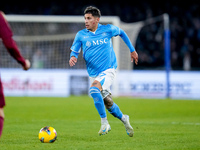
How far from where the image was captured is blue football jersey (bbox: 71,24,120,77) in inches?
313

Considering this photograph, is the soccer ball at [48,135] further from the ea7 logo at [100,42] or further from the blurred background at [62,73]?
the blurred background at [62,73]

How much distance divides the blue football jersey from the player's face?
0.08 metres

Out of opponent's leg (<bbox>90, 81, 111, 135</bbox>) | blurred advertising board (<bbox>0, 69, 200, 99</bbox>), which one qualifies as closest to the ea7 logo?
opponent's leg (<bbox>90, 81, 111, 135</bbox>)

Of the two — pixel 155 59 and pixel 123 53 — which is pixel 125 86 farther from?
pixel 155 59

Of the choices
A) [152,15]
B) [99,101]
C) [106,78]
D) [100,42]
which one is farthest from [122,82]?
[99,101]

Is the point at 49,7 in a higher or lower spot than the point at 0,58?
higher

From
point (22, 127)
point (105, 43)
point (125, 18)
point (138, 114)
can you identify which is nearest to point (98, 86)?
point (105, 43)

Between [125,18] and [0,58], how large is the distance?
35.5 feet

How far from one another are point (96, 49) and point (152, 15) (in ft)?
72.8

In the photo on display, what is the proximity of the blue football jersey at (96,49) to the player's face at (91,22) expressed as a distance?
8cm

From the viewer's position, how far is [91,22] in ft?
26.3

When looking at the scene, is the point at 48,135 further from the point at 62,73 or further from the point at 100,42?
the point at 62,73

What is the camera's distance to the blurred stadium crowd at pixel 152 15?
89.2 feet

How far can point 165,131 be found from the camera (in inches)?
342
